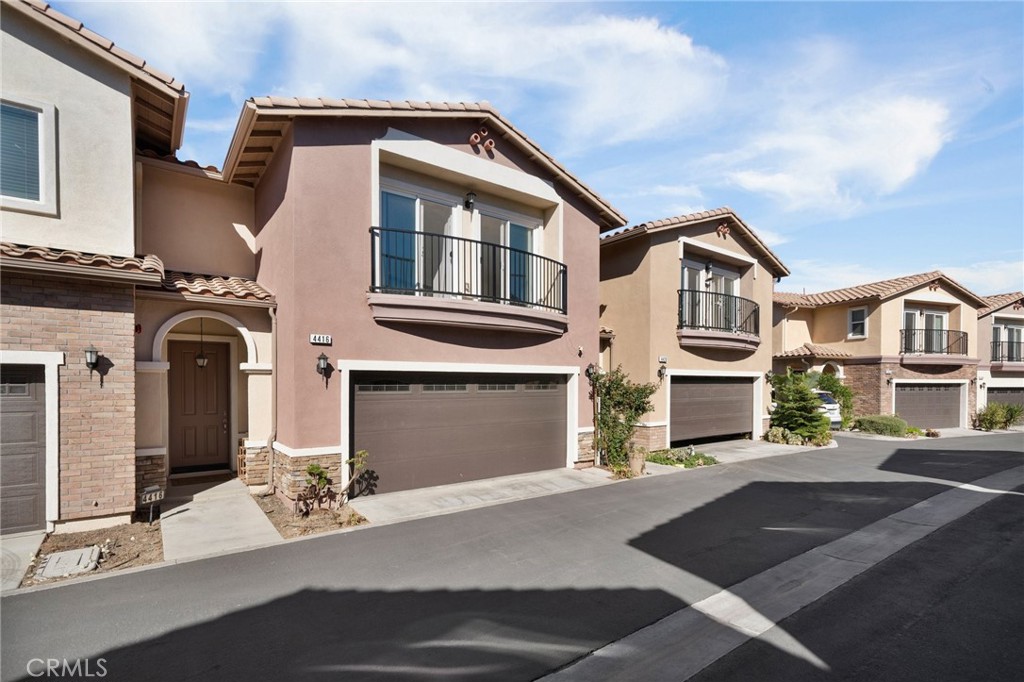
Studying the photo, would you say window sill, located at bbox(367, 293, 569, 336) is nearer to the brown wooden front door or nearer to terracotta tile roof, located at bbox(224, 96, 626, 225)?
terracotta tile roof, located at bbox(224, 96, 626, 225)

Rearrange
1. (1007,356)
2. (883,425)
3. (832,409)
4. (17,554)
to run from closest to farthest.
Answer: (17,554) → (883,425) → (832,409) → (1007,356)

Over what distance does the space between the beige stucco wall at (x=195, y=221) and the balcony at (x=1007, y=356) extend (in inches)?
1300

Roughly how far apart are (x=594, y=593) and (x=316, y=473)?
4.72 m

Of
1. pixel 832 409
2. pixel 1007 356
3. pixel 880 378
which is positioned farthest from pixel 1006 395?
pixel 832 409

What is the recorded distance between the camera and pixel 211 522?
7.09 metres

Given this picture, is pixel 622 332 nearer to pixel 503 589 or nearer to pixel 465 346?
pixel 465 346

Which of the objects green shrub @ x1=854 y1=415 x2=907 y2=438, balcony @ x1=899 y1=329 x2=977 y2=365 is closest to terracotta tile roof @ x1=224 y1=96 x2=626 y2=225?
green shrub @ x1=854 y1=415 x2=907 y2=438

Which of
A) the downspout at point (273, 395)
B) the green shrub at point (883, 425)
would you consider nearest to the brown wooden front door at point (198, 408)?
the downspout at point (273, 395)

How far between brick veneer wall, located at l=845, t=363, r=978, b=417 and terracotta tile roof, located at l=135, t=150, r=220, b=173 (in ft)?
78.7

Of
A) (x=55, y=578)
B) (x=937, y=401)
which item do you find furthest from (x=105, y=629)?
(x=937, y=401)

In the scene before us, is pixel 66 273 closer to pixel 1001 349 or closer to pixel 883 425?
pixel 883 425

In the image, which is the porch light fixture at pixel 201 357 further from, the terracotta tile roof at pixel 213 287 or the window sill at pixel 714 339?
the window sill at pixel 714 339

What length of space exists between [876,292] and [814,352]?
352cm

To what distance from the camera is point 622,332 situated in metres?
14.0
